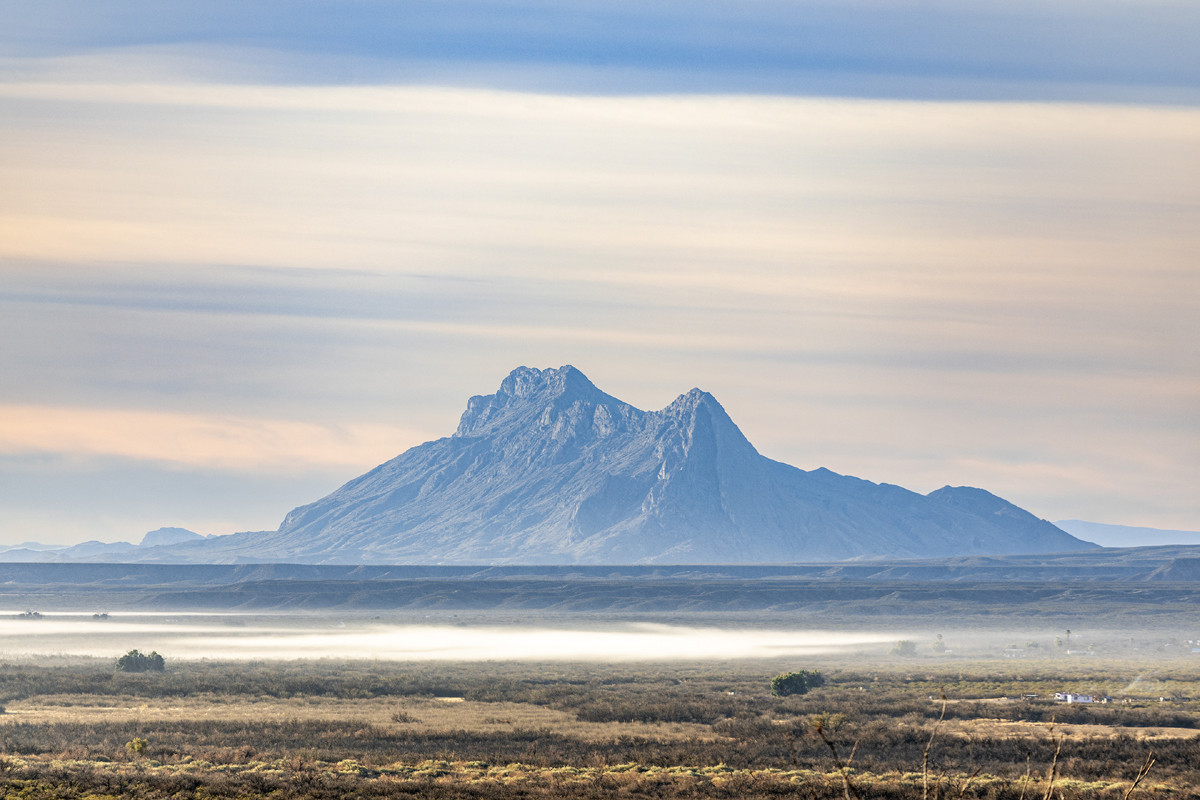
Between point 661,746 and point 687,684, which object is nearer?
point 661,746

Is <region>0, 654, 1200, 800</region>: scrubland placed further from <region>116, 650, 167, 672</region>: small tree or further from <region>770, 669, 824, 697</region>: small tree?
<region>770, 669, 824, 697</region>: small tree

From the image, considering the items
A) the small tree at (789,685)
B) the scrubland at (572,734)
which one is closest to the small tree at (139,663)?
the scrubland at (572,734)

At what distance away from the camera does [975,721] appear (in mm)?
72062

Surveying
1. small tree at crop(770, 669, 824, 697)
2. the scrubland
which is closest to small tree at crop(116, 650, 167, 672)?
the scrubland

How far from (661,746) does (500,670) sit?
6132 centimetres

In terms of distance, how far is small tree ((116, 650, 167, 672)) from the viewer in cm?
10862

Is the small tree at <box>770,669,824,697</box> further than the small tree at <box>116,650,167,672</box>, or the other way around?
the small tree at <box>116,650,167,672</box>

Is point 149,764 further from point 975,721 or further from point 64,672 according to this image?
point 64,672

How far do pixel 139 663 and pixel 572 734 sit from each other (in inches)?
2197

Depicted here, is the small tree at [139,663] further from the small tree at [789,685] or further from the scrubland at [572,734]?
the small tree at [789,685]

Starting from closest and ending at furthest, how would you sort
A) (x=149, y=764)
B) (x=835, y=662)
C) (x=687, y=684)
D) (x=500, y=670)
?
(x=149, y=764)
(x=687, y=684)
(x=500, y=670)
(x=835, y=662)

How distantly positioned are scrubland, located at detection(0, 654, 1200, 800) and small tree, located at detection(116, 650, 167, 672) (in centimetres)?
124

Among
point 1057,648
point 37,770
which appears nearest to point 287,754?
point 37,770

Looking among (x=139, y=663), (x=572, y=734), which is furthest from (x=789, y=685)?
(x=139, y=663)
